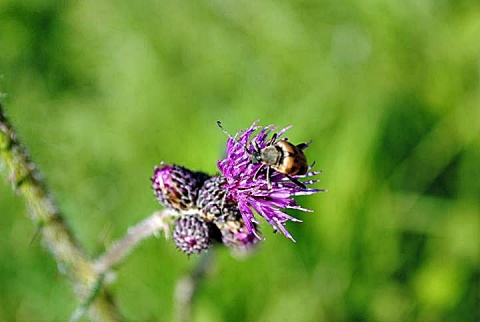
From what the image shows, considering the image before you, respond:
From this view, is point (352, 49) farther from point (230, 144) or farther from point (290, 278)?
point (230, 144)

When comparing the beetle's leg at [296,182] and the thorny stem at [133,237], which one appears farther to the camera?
the thorny stem at [133,237]

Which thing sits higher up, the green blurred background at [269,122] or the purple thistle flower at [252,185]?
the green blurred background at [269,122]

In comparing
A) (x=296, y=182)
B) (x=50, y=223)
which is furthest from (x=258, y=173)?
(x=50, y=223)

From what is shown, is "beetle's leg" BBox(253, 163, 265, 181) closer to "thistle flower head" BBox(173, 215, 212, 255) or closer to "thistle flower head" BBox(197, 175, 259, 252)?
"thistle flower head" BBox(197, 175, 259, 252)

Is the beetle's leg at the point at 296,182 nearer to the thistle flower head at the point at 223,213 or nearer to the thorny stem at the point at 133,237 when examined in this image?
the thistle flower head at the point at 223,213

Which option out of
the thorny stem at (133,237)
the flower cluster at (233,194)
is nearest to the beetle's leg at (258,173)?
the flower cluster at (233,194)

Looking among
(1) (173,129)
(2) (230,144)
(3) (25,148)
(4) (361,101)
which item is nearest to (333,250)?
(4) (361,101)

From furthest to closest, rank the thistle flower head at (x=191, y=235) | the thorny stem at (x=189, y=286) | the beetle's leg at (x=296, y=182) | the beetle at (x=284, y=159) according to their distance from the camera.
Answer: the thorny stem at (x=189, y=286) → the thistle flower head at (x=191, y=235) → the beetle's leg at (x=296, y=182) → the beetle at (x=284, y=159)
